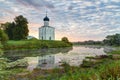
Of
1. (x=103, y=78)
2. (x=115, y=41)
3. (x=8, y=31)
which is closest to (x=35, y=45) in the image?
(x=8, y=31)

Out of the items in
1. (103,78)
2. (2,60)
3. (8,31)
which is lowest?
(103,78)

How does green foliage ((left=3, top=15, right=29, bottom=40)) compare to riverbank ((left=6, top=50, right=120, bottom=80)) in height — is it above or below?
above

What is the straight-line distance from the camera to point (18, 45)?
7794 cm

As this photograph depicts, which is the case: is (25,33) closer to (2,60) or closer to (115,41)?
(115,41)

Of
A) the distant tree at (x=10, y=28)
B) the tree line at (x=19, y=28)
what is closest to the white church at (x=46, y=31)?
the distant tree at (x=10, y=28)

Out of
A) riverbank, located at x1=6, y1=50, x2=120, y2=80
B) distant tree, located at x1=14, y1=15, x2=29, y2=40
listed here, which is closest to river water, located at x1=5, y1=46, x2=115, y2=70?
riverbank, located at x1=6, y1=50, x2=120, y2=80

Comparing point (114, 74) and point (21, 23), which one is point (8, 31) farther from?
point (114, 74)

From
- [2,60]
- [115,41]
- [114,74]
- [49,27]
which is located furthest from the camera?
[49,27]

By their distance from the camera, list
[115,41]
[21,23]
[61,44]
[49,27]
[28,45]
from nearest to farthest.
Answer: [28,45] → [21,23] → [61,44] → [115,41] → [49,27]

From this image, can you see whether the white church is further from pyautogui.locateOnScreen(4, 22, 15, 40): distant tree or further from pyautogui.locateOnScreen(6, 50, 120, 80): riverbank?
pyautogui.locateOnScreen(6, 50, 120, 80): riverbank

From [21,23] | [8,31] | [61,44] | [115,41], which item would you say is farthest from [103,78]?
[115,41]

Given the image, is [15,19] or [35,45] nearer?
[35,45]

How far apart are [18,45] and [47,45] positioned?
21574 millimetres

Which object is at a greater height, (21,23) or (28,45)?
(21,23)
